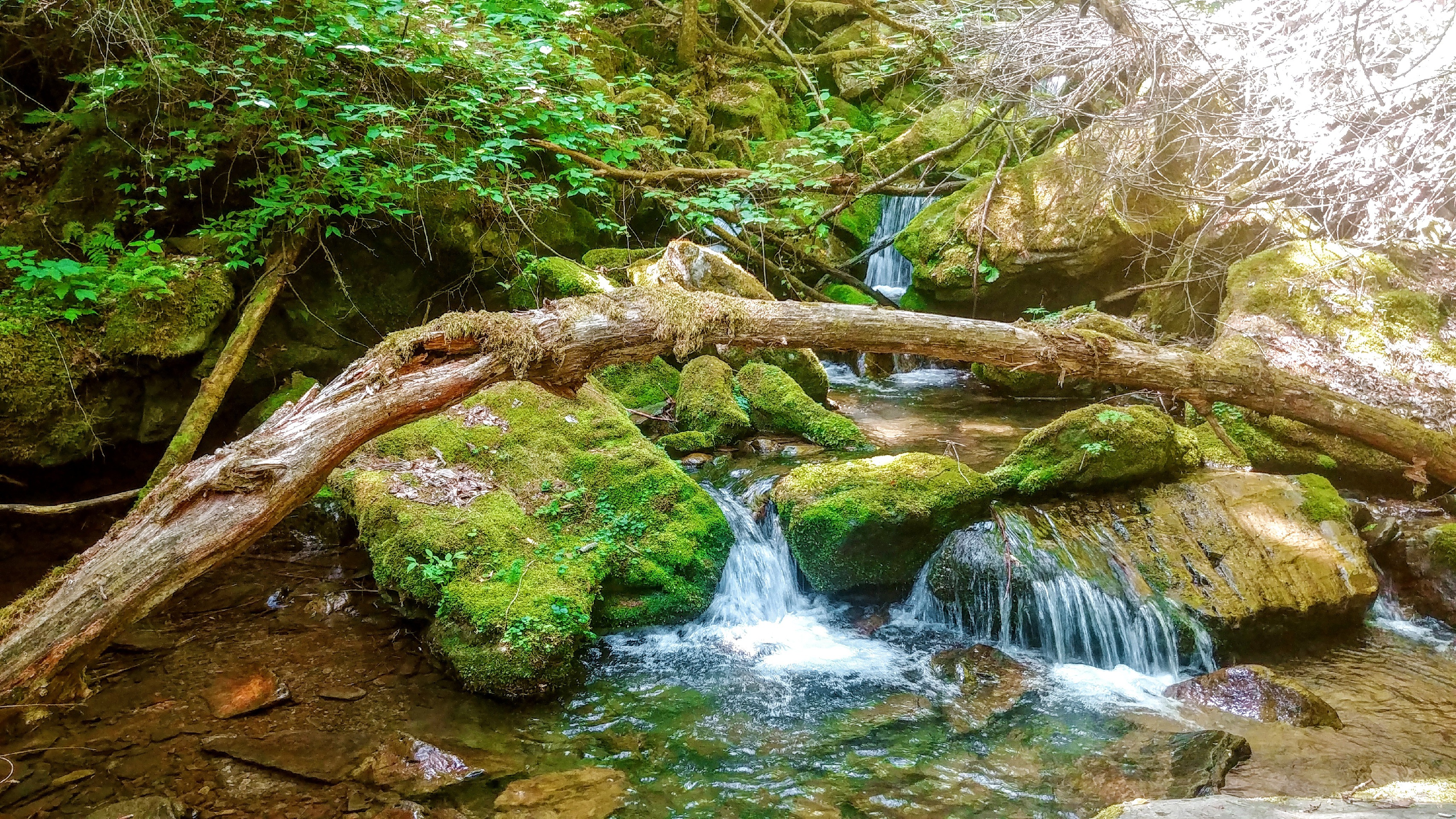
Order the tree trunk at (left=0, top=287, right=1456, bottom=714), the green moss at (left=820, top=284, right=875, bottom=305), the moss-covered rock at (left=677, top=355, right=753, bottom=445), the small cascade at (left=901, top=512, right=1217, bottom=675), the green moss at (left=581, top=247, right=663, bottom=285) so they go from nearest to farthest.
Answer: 1. the tree trunk at (left=0, top=287, right=1456, bottom=714)
2. the small cascade at (left=901, top=512, right=1217, bottom=675)
3. the moss-covered rock at (left=677, top=355, right=753, bottom=445)
4. the green moss at (left=581, top=247, right=663, bottom=285)
5. the green moss at (left=820, top=284, right=875, bottom=305)

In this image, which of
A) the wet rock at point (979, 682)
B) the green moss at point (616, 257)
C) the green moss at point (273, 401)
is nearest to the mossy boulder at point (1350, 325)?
the wet rock at point (979, 682)

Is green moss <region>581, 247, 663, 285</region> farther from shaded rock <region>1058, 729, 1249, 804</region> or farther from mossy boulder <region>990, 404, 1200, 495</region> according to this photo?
shaded rock <region>1058, 729, 1249, 804</region>

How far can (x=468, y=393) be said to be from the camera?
12.7 feet

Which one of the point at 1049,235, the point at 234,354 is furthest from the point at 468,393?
the point at 1049,235

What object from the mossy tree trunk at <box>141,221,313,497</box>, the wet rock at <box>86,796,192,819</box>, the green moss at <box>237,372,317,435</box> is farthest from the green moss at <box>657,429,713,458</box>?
the wet rock at <box>86,796,192,819</box>

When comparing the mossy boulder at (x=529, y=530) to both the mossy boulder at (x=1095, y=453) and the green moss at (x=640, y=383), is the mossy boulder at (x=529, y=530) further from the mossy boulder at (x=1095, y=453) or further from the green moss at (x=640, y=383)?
the mossy boulder at (x=1095, y=453)

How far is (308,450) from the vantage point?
10.8 ft

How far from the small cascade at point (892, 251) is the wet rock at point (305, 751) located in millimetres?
8638

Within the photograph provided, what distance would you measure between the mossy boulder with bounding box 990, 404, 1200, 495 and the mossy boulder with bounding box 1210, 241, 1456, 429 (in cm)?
108

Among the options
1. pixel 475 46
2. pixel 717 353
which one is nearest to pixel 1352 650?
pixel 717 353

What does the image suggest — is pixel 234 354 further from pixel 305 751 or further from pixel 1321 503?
pixel 1321 503

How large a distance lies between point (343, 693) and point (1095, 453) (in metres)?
5.35

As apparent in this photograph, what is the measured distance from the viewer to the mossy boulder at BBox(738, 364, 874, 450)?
7301 millimetres

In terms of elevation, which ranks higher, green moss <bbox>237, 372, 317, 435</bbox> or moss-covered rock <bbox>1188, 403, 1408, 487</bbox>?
moss-covered rock <bbox>1188, 403, 1408, 487</bbox>
